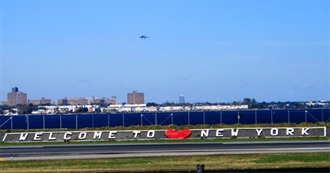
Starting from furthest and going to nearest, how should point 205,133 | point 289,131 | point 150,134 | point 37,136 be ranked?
point 37,136 < point 150,134 < point 205,133 < point 289,131

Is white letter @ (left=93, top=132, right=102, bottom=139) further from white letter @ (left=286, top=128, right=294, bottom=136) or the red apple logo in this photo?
white letter @ (left=286, top=128, right=294, bottom=136)

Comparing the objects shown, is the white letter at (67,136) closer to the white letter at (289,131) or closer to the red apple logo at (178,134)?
the red apple logo at (178,134)

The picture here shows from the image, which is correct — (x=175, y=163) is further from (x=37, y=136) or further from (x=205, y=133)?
(x=37, y=136)

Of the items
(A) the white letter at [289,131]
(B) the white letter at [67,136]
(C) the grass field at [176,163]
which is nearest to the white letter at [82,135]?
(B) the white letter at [67,136]

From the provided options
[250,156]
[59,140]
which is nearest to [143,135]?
[59,140]

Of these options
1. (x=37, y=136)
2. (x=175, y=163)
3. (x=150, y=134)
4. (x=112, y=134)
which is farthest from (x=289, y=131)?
(x=175, y=163)

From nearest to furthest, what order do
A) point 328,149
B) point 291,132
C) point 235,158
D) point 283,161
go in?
point 283,161 → point 235,158 → point 328,149 → point 291,132

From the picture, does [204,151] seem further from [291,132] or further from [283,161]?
[291,132]

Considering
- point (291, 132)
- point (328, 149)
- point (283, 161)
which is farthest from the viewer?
point (291, 132)

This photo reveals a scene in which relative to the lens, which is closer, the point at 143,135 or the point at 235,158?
the point at 235,158

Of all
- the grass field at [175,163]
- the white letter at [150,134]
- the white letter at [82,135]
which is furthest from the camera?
the white letter at [82,135]
